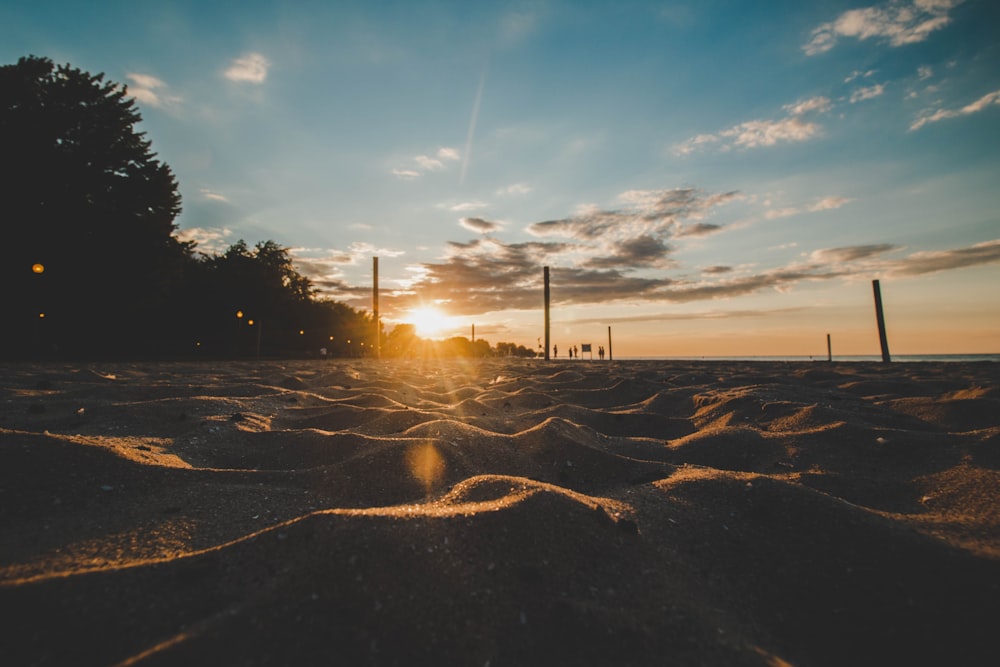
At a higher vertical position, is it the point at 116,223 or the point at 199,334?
the point at 116,223

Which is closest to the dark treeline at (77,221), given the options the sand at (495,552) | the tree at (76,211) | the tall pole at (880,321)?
the tree at (76,211)

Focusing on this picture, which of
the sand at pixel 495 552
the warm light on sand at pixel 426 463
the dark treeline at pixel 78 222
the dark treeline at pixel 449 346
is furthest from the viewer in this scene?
the dark treeline at pixel 449 346

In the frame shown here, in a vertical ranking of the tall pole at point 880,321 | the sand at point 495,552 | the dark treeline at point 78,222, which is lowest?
the sand at point 495,552

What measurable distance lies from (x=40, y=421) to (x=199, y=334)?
70.5 ft

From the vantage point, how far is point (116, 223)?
13891 millimetres

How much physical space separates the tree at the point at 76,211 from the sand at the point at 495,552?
15007 millimetres

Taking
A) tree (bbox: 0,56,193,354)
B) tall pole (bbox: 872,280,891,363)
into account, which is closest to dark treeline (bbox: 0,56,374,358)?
tree (bbox: 0,56,193,354)

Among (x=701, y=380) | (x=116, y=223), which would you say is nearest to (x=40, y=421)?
(x=701, y=380)

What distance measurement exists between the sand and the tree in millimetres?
15007

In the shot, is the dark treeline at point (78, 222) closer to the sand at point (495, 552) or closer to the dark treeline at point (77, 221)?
the dark treeline at point (77, 221)

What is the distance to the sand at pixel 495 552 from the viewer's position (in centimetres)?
91

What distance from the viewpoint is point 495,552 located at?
3.91ft

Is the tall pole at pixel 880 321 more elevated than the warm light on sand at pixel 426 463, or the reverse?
the tall pole at pixel 880 321

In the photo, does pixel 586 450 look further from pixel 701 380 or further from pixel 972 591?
pixel 701 380
